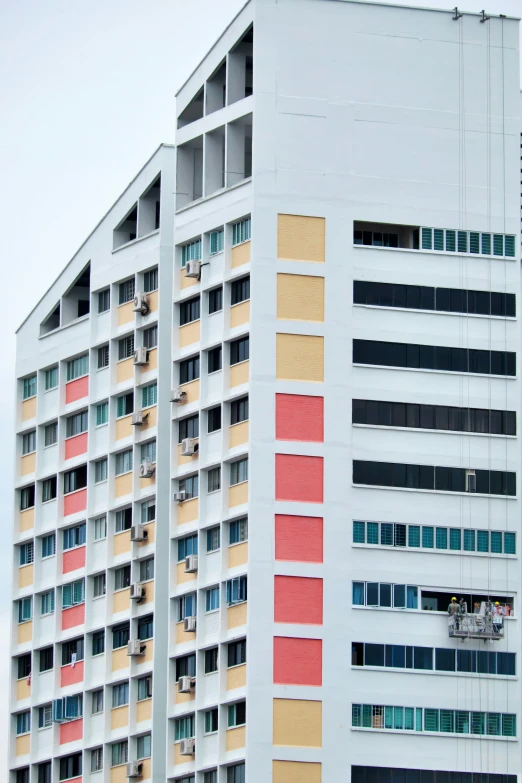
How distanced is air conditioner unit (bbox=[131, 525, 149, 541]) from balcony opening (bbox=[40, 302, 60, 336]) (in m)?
11.2

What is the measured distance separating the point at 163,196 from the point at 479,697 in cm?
2114

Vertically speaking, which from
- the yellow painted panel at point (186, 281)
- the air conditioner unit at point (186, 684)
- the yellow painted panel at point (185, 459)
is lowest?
the air conditioner unit at point (186, 684)

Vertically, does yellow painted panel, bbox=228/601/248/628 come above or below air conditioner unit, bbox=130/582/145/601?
below

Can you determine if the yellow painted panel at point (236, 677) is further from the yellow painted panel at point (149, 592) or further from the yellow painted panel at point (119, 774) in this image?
the yellow painted panel at point (119, 774)

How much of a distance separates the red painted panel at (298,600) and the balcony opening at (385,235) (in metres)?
11.7

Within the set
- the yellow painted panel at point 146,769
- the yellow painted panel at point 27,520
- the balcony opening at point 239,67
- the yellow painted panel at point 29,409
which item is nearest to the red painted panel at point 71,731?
the yellow painted panel at point 146,769

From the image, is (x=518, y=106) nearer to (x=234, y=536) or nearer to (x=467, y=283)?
(x=467, y=283)

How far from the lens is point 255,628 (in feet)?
275

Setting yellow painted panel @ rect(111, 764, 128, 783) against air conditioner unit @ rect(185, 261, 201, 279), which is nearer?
air conditioner unit @ rect(185, 261, 201, 279)

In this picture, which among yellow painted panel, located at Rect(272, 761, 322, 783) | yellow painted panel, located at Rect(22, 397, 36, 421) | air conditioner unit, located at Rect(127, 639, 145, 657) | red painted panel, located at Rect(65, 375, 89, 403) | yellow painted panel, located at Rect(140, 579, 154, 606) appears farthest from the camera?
yellow painted panel, located at Rect(22, 397, 36, 421)

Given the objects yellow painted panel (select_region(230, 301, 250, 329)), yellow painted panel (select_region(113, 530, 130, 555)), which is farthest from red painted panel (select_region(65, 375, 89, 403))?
yellow painted panel (select_region(230, 301, 250, 329))

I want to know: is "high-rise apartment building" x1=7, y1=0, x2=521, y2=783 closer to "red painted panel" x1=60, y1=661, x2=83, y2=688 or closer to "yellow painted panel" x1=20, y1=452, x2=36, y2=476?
"red painted panel" x1=60, y1=661, x2=83, y2=688

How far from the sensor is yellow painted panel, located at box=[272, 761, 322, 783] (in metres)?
83.2

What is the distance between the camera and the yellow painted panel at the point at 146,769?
88.5 meters
